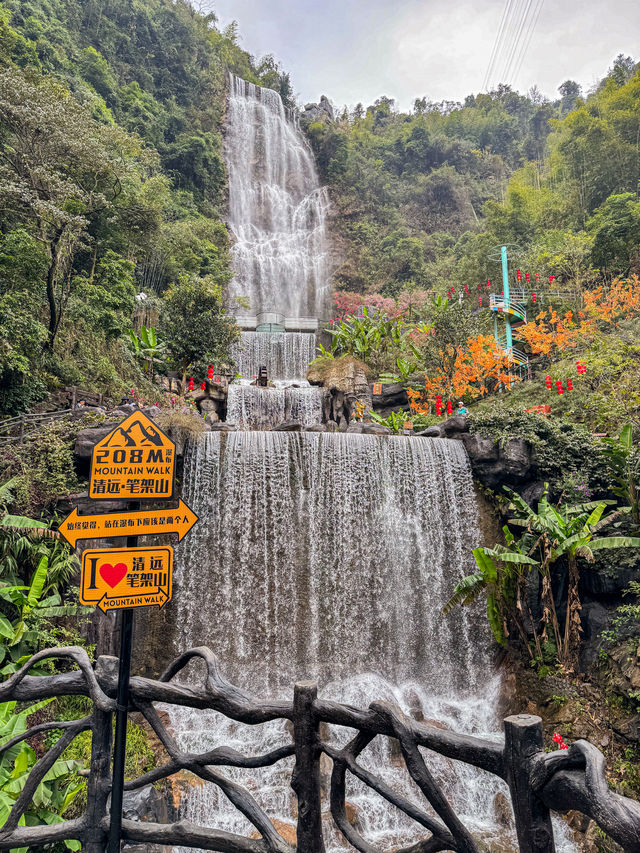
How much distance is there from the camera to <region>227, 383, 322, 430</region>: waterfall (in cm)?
1255

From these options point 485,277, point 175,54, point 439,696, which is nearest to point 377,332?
point 485,277

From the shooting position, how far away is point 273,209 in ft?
81.4

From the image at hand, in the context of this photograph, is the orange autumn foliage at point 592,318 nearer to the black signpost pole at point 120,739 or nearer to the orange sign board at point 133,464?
the orange sign board at point 133,464

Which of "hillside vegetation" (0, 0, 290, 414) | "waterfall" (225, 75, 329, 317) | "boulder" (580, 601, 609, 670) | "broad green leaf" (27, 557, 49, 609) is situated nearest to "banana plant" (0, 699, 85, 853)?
"broad green leaf" (27, 557, 49, 609)

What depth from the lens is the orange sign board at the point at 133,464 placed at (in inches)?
76.7

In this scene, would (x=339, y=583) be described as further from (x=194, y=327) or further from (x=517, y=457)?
(x=194, y=327)

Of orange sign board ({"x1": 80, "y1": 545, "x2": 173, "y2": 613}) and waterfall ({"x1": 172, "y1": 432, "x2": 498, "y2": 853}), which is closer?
orange sign board ({"x1": 80, "y1": 545, "x2": 173, "y2": 613})

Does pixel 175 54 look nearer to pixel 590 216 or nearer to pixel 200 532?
pixel 590 216

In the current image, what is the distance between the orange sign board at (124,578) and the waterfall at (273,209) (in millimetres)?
19905

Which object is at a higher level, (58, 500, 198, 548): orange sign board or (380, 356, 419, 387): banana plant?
(380, 356, 419, 387): banana plant

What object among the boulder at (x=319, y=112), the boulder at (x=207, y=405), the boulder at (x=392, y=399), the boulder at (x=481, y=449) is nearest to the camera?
the boulder at (x=481, y=449)

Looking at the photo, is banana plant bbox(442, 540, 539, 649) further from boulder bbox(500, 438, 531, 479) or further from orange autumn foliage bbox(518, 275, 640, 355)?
orange autumn foliage bbox(518, 275, 640, 355)

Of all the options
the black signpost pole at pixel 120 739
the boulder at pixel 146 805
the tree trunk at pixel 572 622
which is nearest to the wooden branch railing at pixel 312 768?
the black signpost pole at pixel 120 739

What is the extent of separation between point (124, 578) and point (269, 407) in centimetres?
1090
